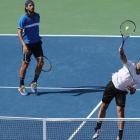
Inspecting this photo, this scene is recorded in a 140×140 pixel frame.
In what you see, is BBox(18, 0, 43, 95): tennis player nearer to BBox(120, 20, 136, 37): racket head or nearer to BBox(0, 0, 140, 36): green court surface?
BBox(120, 20, 136, 37): racket head

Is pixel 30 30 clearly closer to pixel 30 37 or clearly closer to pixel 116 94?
pixel 30 37

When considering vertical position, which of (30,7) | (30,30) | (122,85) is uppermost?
(30,7)

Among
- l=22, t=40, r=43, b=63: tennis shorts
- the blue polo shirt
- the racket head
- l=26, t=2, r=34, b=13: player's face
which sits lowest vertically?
l=22, t=40, r=43, b=63: tennis shorts

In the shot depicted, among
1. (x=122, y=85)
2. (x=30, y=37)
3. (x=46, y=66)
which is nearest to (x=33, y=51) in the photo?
(x=30, y=37)

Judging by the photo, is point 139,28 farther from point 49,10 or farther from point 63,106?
point 63,106

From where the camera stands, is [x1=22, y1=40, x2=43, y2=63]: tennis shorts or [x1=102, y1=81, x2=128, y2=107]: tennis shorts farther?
[x1=22, y1=40, x2=43, y2=63]: tennis shorts

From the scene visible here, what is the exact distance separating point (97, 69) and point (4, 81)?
253 cm

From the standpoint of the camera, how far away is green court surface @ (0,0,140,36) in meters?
16.1

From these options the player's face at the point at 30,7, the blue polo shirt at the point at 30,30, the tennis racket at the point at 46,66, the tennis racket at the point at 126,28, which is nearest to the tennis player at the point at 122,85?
the tennis racket at the point at 126,28

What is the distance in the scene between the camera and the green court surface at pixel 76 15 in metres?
16.1

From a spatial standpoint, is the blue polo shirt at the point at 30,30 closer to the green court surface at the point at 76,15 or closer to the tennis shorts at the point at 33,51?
the tennis shorts at the point at 33,51

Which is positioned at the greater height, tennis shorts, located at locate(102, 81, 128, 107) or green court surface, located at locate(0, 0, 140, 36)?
green court surface, located at locate(0, 0, 140, 36)

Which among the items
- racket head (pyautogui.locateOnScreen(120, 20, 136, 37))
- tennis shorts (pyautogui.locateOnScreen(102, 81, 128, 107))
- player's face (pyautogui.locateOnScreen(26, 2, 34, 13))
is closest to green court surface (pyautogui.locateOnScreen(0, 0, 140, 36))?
player's face (pyautogui.locateOnScreen(26, 2, 34, 13))

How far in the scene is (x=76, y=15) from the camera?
57.3ft
